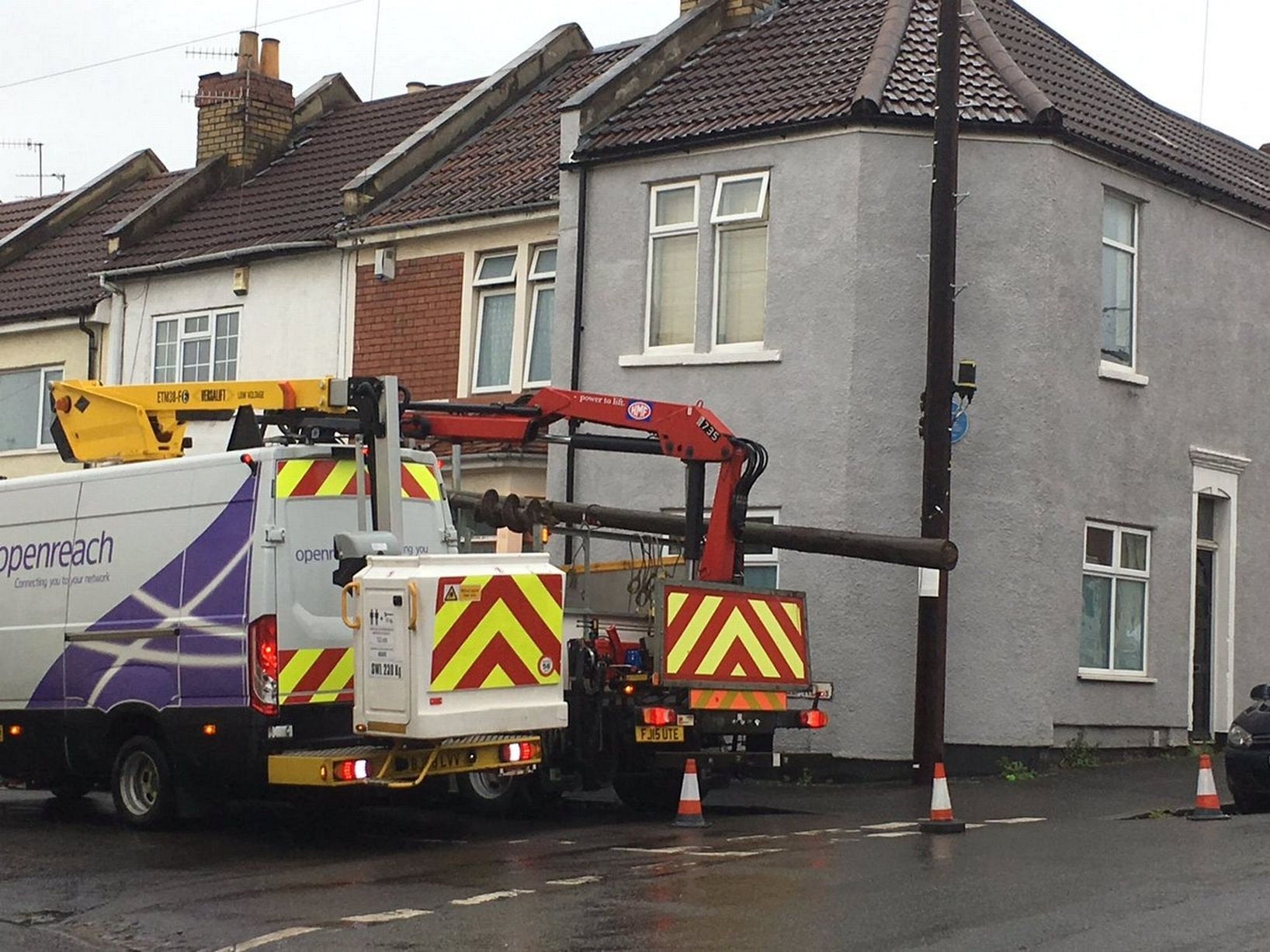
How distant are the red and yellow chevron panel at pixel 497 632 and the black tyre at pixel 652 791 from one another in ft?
7.73

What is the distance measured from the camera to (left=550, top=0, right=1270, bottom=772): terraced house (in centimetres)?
1914

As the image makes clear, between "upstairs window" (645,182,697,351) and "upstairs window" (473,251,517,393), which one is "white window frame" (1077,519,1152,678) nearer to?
"upstairs window" (645,182,697,351)

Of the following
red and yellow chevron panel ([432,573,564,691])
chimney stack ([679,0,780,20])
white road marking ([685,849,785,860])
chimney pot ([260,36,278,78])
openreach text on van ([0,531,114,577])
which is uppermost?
chimney pot ([260,36,278,78])

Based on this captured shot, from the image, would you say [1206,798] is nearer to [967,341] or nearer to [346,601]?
[967,341]

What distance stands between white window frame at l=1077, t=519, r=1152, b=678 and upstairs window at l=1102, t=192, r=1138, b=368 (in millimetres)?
1710

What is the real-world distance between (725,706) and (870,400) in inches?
227

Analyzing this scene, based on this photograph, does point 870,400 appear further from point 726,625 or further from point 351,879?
point 351,879

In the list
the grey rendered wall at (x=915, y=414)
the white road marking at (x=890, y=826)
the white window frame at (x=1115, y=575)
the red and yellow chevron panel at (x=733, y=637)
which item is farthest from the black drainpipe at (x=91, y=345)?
the white road marking at (x=890, y=826)

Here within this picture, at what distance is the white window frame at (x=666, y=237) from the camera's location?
67.5 ft

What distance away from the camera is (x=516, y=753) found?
12789mm

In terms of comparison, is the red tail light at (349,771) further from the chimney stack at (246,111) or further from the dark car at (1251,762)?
the chimney stack at (246,111)

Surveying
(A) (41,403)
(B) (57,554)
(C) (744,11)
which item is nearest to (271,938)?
(B) (57,554)

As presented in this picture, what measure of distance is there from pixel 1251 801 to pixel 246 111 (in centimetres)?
1961

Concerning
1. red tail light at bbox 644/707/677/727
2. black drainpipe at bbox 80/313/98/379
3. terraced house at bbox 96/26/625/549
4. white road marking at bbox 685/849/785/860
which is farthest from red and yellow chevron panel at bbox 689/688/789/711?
black drainpipe at bbox 80/313/98/379
